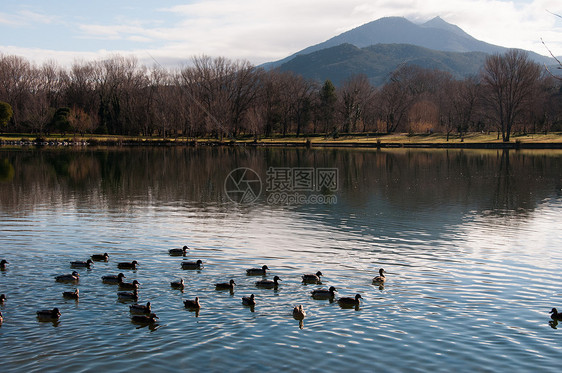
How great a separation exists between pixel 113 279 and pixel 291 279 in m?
5.64

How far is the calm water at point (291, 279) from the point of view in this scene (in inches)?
452

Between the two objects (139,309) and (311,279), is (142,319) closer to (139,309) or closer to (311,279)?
(139,309)

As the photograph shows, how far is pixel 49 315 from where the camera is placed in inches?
510

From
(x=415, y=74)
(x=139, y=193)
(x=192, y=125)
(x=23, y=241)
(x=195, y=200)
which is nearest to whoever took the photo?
(x=23, y=241)

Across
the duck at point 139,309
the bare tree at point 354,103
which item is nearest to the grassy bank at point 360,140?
the bare tree at point 354,103

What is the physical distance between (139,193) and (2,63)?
107338mm

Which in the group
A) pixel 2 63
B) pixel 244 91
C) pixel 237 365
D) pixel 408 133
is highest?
pixel 2 63

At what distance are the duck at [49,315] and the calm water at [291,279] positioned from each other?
18cm

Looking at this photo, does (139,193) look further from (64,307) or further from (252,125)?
(252,125)

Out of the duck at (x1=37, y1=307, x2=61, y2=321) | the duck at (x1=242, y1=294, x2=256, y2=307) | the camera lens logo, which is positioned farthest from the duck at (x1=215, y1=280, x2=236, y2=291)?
the camera lens logo

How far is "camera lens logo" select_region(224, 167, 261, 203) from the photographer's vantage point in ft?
121

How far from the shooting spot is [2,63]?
406 feet

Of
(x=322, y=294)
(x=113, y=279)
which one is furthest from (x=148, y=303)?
(x=322, y=294)

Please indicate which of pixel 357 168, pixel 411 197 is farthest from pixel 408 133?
pixel 411 197
